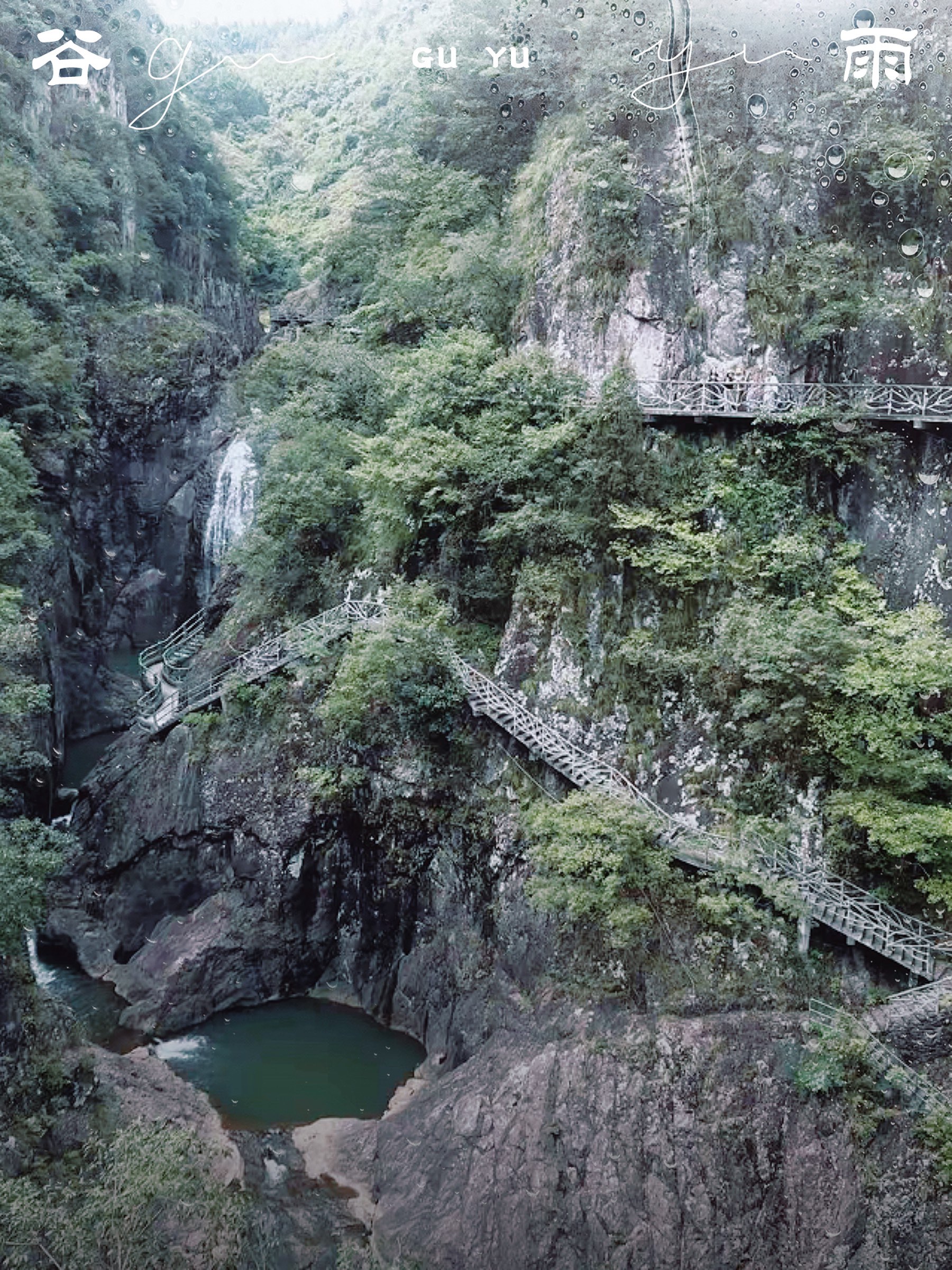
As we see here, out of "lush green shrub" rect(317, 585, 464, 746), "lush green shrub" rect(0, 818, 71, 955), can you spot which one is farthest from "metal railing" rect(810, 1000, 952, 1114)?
"lush green shrub" rect(0, 818, 71, 955)

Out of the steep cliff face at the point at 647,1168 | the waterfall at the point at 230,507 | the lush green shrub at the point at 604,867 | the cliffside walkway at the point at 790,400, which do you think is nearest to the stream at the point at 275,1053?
the steep cliff face at the point at 647,1168

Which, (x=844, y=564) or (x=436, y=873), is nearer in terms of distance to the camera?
(x=844, y=564)

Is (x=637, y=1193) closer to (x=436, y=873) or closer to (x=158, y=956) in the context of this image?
(x=436, y=873)

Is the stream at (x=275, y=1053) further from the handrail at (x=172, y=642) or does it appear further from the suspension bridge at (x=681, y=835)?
the handrail at (x=172, y=642)

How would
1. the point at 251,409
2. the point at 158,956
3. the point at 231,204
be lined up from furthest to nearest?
the point at 231,204 → the point at 251,409 → the point at 158,956

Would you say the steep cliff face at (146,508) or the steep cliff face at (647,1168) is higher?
the steep cliff face at (146,508)

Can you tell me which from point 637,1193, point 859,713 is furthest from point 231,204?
point 637,1193
